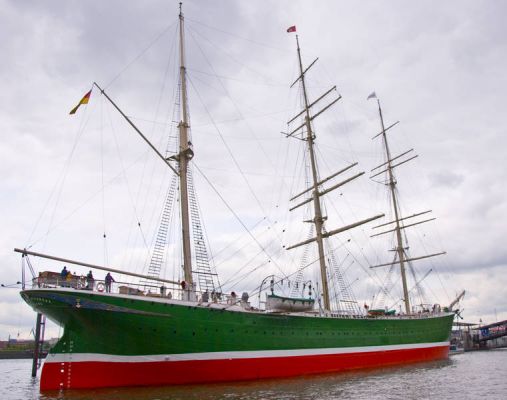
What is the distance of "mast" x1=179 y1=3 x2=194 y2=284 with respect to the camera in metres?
22.4

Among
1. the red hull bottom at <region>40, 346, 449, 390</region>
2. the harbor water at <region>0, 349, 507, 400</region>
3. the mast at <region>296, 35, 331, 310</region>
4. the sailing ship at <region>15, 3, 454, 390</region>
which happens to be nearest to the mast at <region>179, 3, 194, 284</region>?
the sailing ship at <region>15, 3, 454, 390</region>

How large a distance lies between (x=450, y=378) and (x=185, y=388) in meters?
14.6

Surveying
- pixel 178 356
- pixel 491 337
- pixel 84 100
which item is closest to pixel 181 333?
pixel 178 356

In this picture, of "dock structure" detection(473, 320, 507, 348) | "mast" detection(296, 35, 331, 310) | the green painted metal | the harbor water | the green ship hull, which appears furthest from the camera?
"dock structure" detection(473, 320, 507, 348)

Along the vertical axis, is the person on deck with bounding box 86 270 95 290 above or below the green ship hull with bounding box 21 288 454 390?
above

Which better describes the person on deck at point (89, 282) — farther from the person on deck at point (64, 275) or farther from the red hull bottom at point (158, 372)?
the red hull bottom at point (158, 372)

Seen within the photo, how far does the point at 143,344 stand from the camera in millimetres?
19219

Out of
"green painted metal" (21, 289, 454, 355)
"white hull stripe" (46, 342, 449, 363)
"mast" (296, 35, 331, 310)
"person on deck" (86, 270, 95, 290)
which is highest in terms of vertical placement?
"mast" (296, 35, 331, 310)

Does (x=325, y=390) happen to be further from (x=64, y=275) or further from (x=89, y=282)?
(x=64, y=275)

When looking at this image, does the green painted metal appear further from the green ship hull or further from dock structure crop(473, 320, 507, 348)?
dock structure crop(473, 320, 507, 348)

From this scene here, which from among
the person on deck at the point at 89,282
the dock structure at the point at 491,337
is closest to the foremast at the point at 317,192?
the person on deck at the point at 89,282

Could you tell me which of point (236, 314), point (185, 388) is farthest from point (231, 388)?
point (236, 314)

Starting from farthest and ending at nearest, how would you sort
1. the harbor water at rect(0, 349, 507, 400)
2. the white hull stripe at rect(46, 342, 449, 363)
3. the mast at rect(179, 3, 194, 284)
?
the mast at rect(179, 3, 194, 284) < the white hull stripe at rect(46, 342, 449, 363) < the harbor water at rect(0, 349, 507, 400)

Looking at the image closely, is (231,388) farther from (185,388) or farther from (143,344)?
(143,344)
